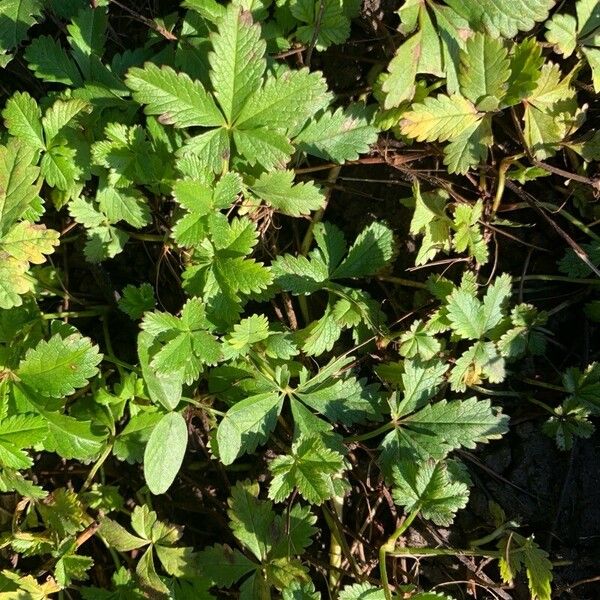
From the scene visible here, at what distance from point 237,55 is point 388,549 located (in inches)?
65.6

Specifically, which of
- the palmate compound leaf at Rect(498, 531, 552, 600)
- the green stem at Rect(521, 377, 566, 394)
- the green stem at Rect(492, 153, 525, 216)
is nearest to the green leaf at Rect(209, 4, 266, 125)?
the green stem at Rect(492, 153, 525, 216)

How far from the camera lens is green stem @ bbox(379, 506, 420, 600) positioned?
2125 millimetres

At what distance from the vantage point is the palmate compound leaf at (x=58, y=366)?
6.73 feet

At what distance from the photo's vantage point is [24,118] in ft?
7.20

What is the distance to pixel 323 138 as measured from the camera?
2.21m

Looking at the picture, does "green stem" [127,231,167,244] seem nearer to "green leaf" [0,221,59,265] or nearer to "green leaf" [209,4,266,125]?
"green leaf" [0,221,59,265]

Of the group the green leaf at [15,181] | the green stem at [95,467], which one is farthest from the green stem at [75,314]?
the green stem at [95,467]

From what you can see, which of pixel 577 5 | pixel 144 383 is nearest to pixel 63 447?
pixel 144 383

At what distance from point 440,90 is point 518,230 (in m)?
0.59

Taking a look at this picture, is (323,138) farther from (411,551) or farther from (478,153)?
(411,551)

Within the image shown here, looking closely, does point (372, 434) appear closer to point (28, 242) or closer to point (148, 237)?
point (148, 237)

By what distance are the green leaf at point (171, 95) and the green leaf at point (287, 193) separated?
264 millimetres

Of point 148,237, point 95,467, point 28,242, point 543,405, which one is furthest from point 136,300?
point 543,405

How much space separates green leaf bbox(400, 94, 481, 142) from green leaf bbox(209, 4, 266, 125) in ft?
1.63
